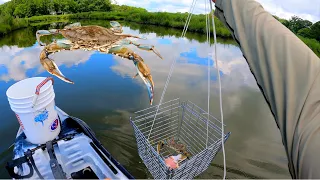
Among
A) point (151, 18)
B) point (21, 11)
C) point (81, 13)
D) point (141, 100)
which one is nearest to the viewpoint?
point (141, 100)

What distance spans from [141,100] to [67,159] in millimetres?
2196

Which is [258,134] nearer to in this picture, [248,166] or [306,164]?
[248,166]

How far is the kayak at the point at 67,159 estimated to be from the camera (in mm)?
1661

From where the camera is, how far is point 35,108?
6.07 ft

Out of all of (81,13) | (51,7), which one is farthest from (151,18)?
(51,7)

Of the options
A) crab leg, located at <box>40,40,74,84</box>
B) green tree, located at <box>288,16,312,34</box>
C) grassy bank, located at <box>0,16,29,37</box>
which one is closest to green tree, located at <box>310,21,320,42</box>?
green tree, located at <box>288,16,312,34</box>

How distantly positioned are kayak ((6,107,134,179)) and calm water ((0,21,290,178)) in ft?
2.56

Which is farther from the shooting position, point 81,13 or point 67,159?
point 81,13

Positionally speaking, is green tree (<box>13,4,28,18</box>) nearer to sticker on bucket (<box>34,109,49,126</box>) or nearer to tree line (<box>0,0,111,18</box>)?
tree line (<box>0,0,111,18</box>)

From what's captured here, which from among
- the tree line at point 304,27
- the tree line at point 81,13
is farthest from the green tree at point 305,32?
the tree line at point 81,13

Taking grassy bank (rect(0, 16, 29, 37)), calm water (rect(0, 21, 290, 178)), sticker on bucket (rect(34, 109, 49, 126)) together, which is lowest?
calm water (rect(0, 21, 290, 178))

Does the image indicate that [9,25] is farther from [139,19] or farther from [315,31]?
[315,31]

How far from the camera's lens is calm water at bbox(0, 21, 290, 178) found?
2809 millimetres

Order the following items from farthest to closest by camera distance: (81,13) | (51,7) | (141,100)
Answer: (51,7) < (81,13) < (141,100)
